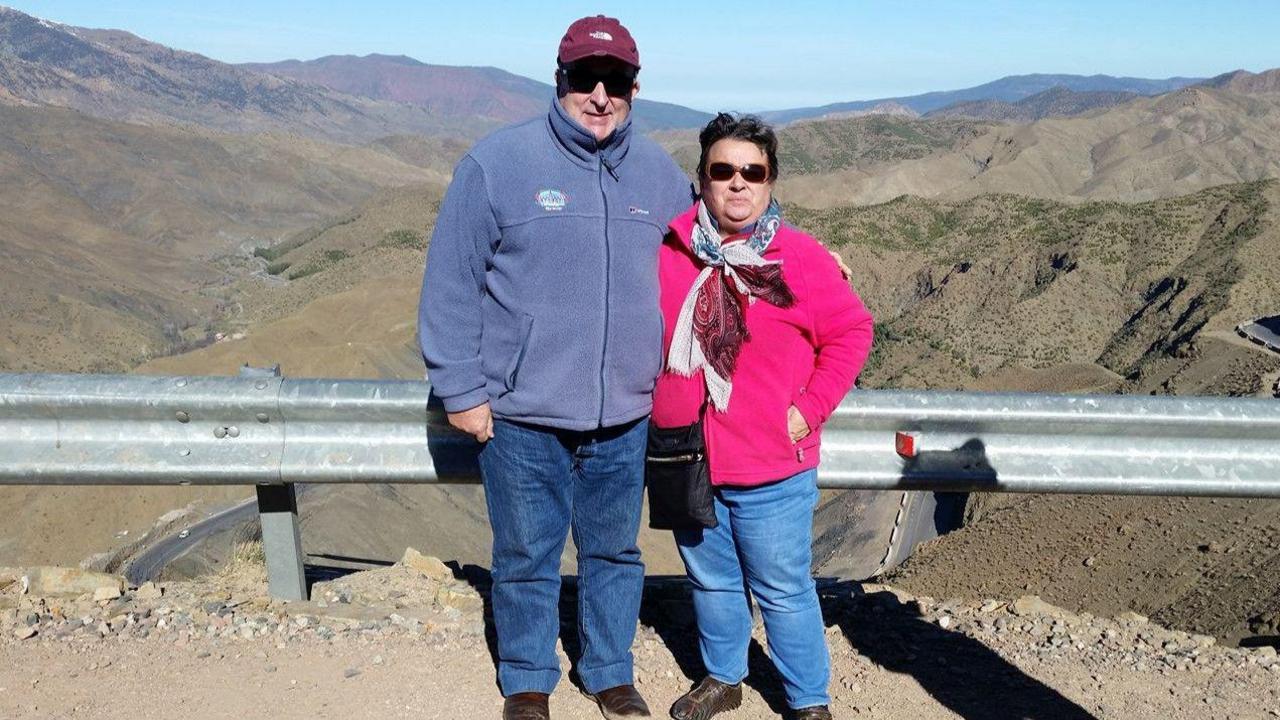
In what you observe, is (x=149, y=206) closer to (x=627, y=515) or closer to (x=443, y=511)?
(x=443, y=511)

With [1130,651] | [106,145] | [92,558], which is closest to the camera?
[1130,651]

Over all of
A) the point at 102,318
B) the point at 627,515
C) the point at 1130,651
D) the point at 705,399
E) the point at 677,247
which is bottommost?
the point at 102,318

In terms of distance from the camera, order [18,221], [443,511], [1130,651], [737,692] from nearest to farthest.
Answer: [737,692] < [1130,651] < [443,511] < [18,221]

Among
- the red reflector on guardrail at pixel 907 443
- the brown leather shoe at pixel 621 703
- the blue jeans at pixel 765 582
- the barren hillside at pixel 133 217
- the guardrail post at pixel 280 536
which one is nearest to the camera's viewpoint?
the blue jeans at pixel 765 582

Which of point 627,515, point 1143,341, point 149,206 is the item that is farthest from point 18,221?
point 627,515

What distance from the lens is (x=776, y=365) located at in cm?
301

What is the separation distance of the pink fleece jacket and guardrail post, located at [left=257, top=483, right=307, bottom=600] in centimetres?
145

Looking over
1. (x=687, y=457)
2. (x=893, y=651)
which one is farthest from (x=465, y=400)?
(x=893, y=651)

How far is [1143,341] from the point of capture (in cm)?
3562

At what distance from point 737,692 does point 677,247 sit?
1376 mm

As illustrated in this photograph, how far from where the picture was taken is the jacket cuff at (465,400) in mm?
2949

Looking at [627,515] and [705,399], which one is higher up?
[705,399]

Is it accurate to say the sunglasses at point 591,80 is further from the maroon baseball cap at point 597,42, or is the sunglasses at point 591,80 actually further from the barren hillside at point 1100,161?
the barren hillside at point 1100,161

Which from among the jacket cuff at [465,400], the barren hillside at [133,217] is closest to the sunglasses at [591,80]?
the jacket cuff at [465,400]
